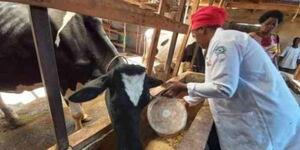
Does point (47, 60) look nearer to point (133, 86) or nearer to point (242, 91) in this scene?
point (133, 86)

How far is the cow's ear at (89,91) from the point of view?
4.18 feet

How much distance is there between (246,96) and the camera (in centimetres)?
148

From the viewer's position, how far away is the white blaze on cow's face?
1384mm

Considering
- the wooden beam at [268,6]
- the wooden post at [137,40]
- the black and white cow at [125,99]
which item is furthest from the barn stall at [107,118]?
the wooden post at [137,40]

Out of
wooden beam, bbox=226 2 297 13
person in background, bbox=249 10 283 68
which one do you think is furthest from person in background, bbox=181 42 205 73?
wooden beam, bbox=226 2 297 13

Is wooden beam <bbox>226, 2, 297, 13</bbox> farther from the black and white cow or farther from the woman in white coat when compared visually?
the black and white cow

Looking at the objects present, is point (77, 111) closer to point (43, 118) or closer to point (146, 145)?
point (43, 118)

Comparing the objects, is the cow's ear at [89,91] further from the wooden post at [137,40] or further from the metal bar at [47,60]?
the wooden post at [137,40]

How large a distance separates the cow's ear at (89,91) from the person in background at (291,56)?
630 cm

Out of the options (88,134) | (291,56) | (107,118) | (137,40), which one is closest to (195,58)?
(107,118)

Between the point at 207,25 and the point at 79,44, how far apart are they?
1.34 meters

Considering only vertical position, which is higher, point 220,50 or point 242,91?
point 220,50

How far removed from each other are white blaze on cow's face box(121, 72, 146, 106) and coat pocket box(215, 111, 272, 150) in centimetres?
67

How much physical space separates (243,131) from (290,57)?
565 centimetres
